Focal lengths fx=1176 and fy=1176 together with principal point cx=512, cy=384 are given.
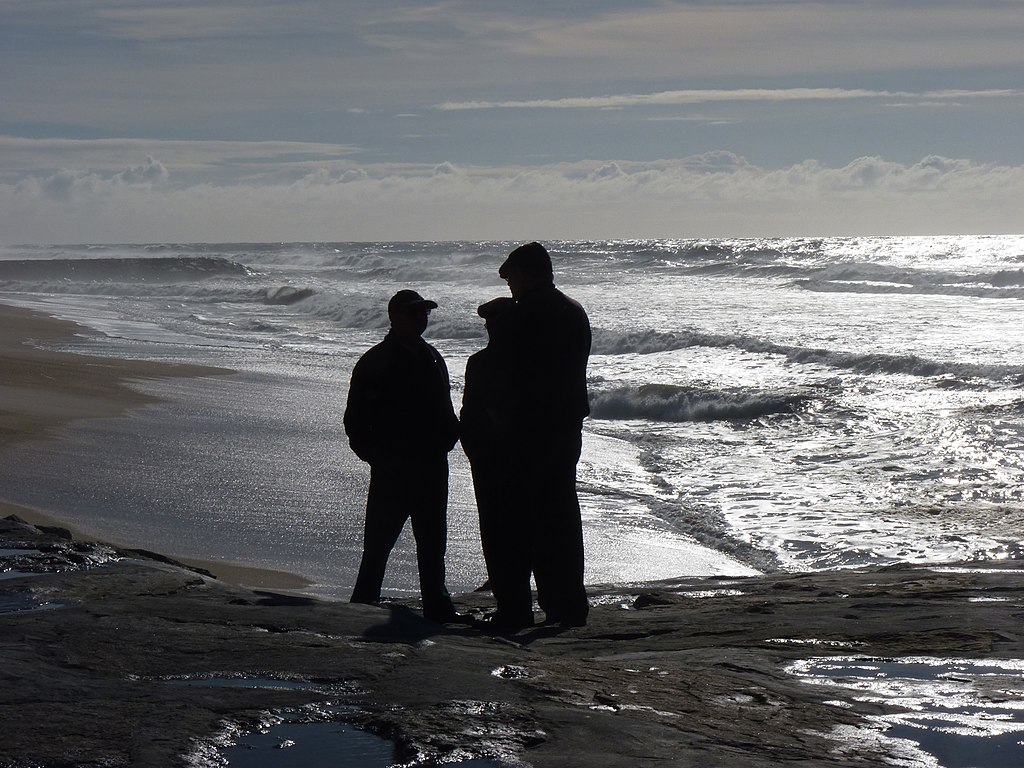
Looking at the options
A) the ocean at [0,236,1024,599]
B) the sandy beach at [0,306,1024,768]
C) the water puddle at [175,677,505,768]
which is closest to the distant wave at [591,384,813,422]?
the ocean at [0,236,1024,599]

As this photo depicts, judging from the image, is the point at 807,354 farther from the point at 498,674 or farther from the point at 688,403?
the point at 498,674

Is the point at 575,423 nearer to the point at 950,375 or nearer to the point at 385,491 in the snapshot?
the point at 385,491

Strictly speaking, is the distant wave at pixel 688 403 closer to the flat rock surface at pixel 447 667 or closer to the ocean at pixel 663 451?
the ocean at pixel 663 451

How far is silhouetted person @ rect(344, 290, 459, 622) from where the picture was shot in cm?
514

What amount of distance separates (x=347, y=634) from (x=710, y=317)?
2551cm

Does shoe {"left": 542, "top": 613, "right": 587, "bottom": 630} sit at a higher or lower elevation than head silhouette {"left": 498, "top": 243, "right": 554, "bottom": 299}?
lower

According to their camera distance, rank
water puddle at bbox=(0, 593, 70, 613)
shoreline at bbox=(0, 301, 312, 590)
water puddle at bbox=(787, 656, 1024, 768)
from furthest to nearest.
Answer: shoreline at bbox=(0, 301, 312, 590), water puddle at bbox=(0, 593, 70, 613), water puddle at bbox=(787, 656, 1024, 768)

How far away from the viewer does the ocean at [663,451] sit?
797cm

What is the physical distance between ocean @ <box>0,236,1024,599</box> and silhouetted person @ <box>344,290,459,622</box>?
169 centimetres

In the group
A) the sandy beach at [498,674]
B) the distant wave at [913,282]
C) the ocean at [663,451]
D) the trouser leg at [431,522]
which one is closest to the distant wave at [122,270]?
the distant wave at [913,282]

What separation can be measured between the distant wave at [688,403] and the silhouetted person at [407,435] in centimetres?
945

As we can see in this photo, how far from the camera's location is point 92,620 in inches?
152

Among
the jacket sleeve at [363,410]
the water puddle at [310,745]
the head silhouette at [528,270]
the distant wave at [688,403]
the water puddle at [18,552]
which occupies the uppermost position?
the head silhouette at [528,270]

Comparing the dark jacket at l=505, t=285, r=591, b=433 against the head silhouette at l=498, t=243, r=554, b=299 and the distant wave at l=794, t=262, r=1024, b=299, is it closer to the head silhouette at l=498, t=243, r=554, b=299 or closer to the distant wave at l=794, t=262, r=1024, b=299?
the head silhouette at l=498, t=243, r=554, b=299
